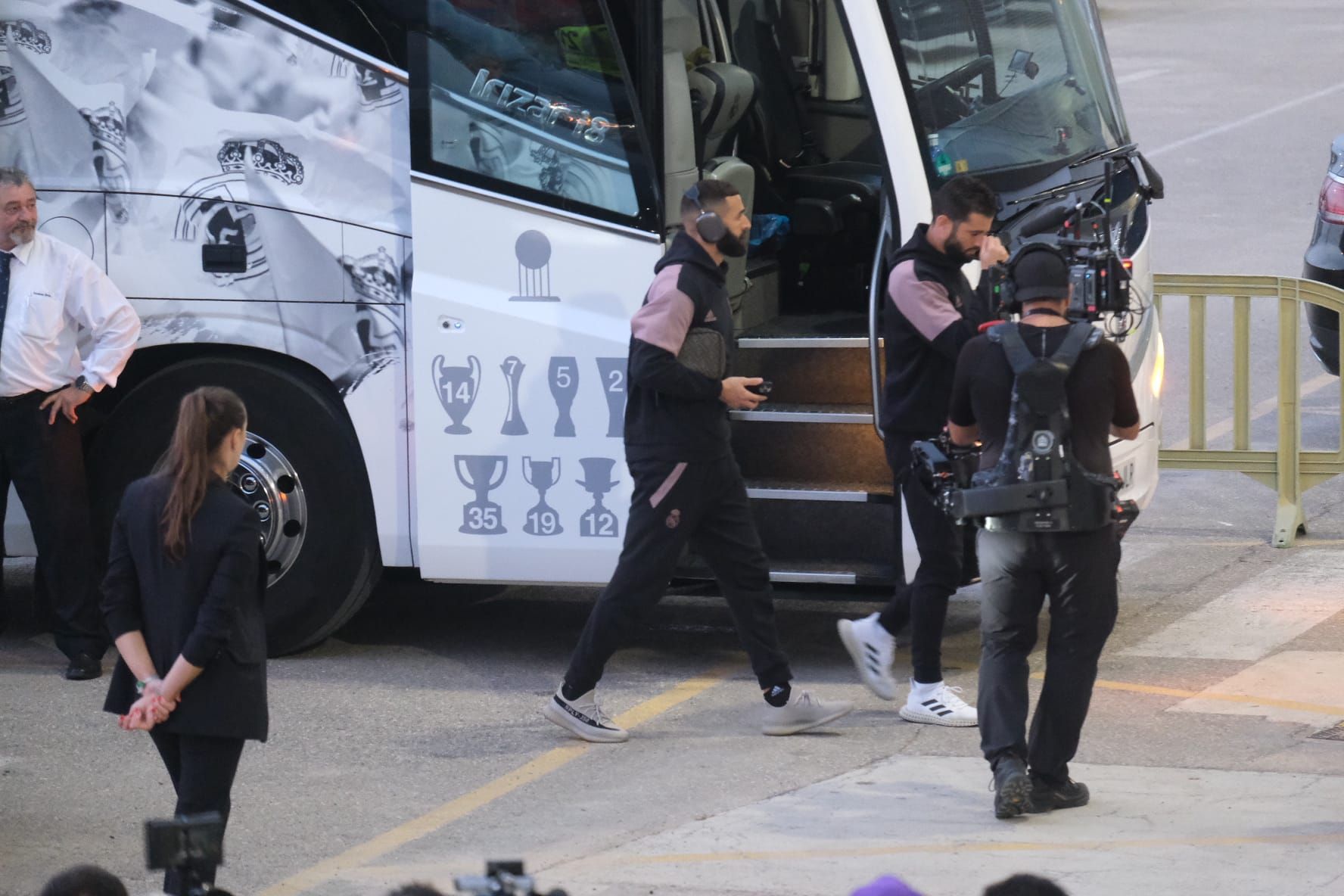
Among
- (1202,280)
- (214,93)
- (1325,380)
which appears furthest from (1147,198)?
(1325,380)

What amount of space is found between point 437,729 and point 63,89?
279cm

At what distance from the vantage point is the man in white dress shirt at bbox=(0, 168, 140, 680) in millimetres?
7930

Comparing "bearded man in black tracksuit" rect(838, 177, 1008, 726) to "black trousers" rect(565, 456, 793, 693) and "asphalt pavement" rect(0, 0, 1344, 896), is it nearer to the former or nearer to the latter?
"asphalt pavement" rect(0, 0, 1344, 896)

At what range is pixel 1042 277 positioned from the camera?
6113mm

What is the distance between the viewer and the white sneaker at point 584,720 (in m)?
7.27

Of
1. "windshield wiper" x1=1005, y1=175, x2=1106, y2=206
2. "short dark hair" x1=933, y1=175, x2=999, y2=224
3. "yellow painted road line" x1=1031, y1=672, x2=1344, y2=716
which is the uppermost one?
"windshield wiper" x1=1005, y1=175, x2=1106, y2=206

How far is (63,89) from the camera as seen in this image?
8.01 metres

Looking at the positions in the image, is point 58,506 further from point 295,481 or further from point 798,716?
point 798,716

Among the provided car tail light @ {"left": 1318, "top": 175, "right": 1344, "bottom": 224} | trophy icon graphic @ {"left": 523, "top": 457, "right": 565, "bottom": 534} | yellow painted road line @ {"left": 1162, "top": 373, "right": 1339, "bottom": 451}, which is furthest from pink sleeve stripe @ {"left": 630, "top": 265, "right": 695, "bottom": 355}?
car tail light @ {"left": 1318, "top": 175, "right": 1344, "bottom": 224}

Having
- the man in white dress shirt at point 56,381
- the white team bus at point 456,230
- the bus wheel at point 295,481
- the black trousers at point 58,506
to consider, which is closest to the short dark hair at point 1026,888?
the white team bus at point 456,230

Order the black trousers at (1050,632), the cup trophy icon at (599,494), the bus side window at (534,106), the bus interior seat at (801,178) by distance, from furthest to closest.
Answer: the bus interior seat at (801,178)
the cup trophy icon at (599,494)
the bus side window at (534,106)
the black trousers at (1050,632)

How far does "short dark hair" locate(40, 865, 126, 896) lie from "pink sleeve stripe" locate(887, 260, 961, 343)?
414 cm

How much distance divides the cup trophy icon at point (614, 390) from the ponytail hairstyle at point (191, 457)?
265 centimetres

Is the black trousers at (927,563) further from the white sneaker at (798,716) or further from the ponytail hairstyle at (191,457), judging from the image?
the ponytail hairstyle at (191,457)
